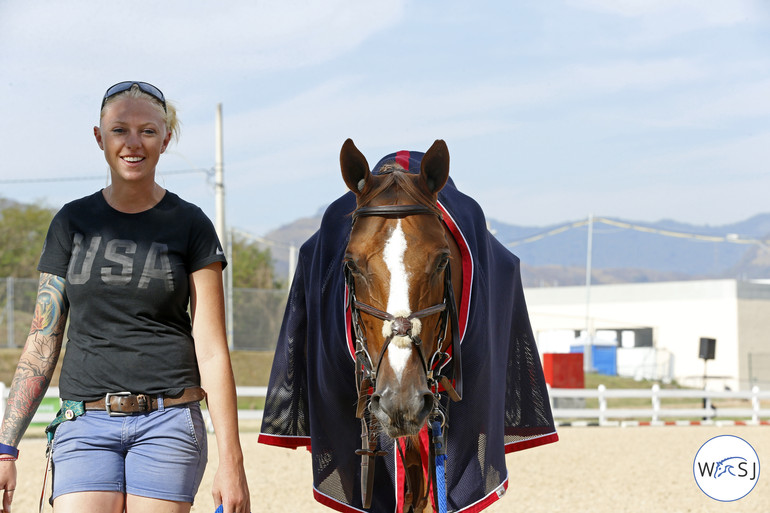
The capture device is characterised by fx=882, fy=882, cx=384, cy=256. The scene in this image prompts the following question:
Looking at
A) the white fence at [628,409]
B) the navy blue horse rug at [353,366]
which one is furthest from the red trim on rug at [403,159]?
the white fence at [628,409]

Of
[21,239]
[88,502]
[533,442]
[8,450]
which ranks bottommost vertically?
[533,442]

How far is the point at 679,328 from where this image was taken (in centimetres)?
4719

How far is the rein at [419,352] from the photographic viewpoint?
127 inches

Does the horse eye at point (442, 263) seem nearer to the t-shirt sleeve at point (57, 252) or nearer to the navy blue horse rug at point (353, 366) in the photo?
the navy blue horse rug at point (353, 366)

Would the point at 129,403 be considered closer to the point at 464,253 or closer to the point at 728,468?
the point at 464,253

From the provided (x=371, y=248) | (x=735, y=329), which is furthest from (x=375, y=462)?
(x=735, y=329)

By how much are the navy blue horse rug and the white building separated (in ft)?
116

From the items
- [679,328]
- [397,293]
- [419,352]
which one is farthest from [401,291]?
[679,328]

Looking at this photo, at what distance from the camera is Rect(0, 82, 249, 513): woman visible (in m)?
2.88

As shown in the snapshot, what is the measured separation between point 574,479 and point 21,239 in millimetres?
36656

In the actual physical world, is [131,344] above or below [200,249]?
below

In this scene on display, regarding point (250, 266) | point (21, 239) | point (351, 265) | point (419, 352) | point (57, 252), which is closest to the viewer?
point (57, 252)
